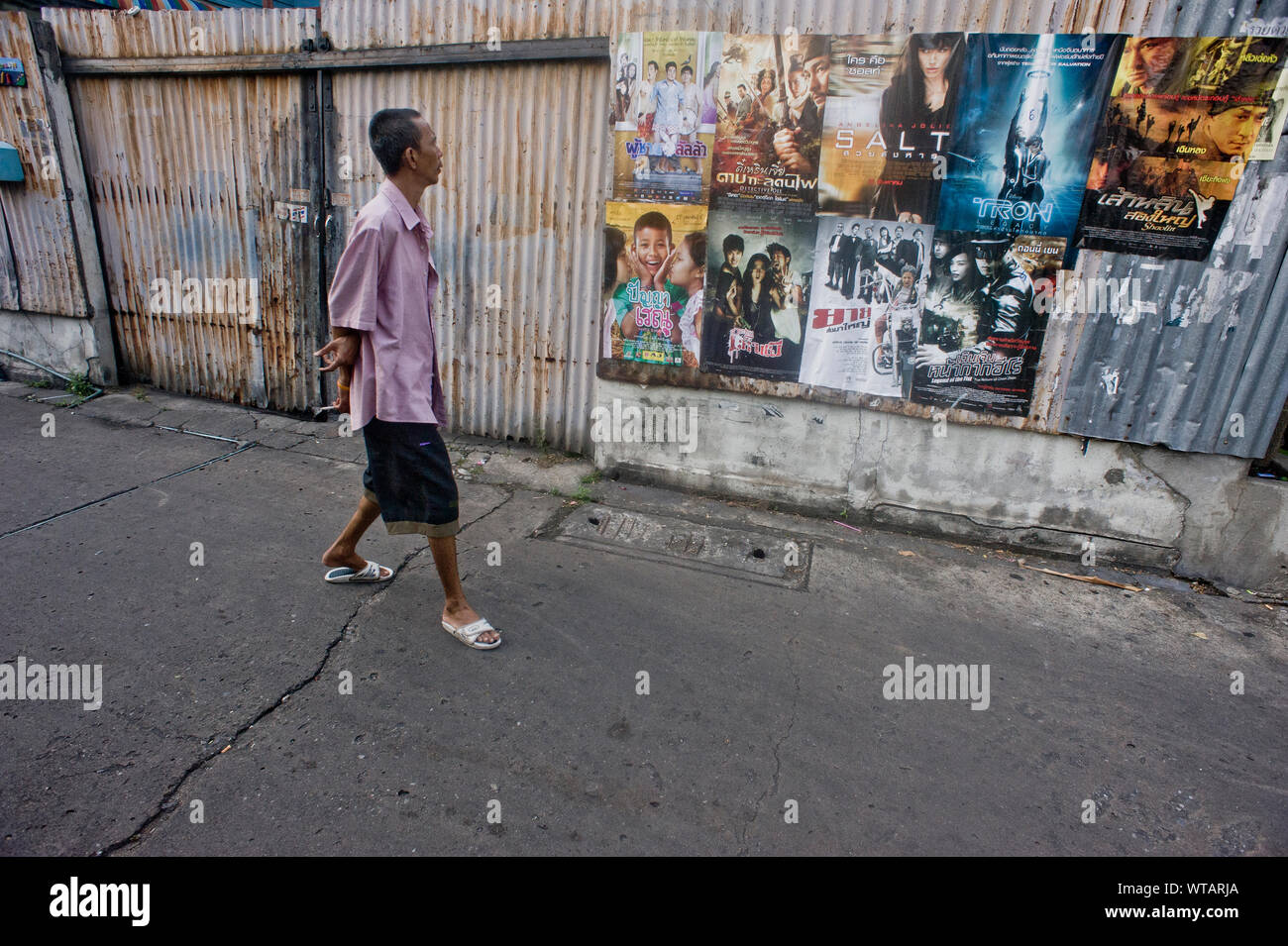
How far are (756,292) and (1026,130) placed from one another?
5.71 feet

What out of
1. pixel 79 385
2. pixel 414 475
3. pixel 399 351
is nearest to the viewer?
pixel 399 351

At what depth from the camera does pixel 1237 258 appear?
154 inches

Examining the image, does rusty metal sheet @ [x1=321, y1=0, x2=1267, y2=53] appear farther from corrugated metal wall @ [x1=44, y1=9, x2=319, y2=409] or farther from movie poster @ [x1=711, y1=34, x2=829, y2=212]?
corrugated metal wall @ [x1=44, y1=9, x2=319, y2=409]

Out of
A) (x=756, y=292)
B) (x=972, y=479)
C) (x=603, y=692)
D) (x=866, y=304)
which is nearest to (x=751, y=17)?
(x=756, y=292)

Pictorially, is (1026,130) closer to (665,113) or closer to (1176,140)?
(1176,140)

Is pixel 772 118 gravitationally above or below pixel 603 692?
above

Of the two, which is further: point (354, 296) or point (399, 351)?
point (399, 351)

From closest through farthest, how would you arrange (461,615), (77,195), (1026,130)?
(461,615) → (1026,130) → (77,195)

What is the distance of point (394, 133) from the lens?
3010 mm

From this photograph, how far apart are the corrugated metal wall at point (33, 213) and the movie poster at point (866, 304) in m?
6.62

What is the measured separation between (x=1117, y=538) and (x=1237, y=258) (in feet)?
5.54

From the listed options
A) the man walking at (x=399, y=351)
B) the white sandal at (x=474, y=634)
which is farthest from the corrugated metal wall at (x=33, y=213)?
the white sandal at (x=474, y=634)
